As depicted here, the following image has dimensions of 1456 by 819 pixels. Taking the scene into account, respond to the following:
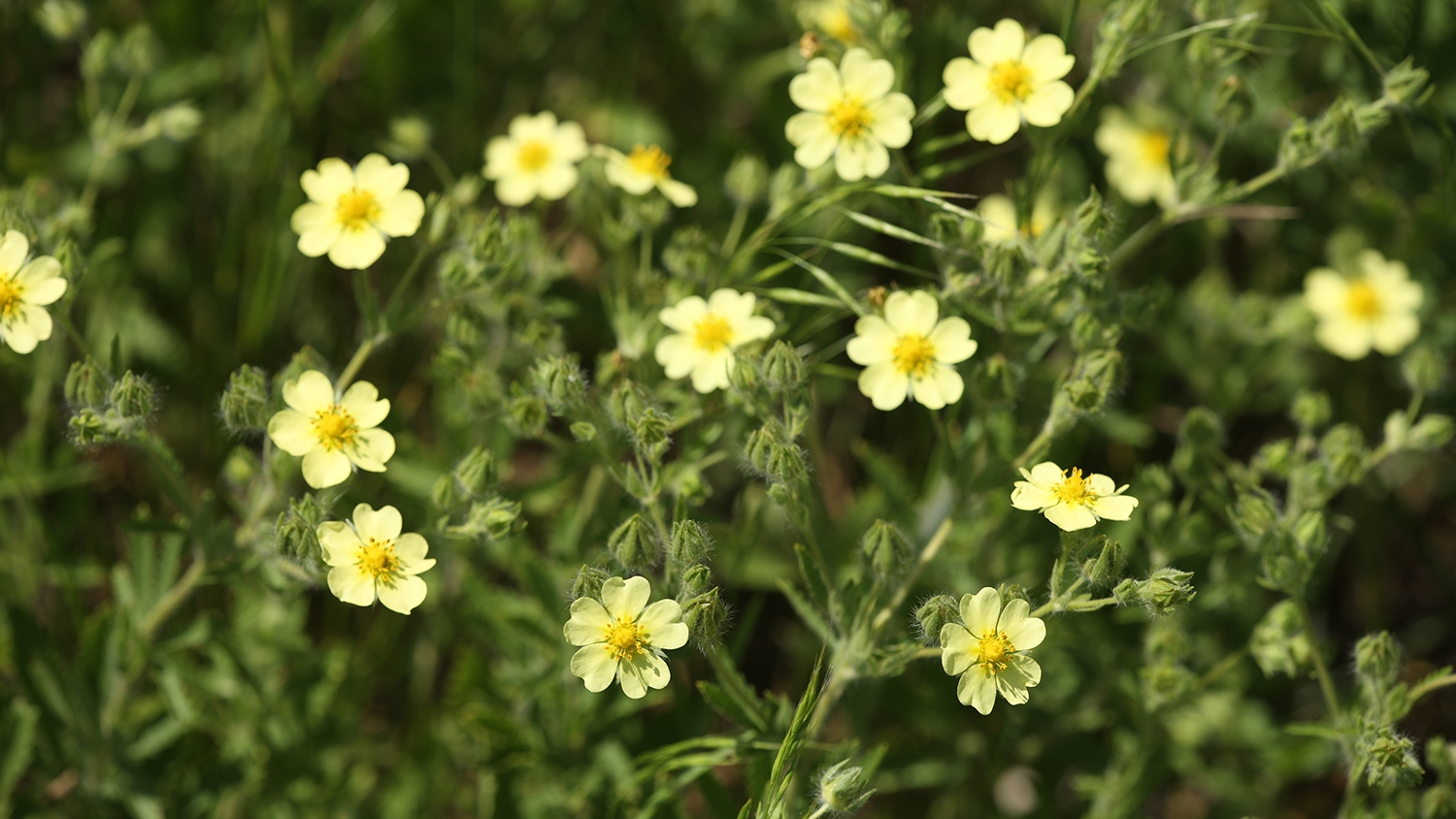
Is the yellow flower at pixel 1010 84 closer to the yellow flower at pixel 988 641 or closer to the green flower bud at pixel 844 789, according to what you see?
the yellow flower at pixel 988 641

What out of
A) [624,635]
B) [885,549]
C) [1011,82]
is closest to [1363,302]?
[1011,82]

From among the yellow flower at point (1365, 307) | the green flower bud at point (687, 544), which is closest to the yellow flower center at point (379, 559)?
the green flower bud at point (687, 544)

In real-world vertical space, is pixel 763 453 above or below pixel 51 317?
below

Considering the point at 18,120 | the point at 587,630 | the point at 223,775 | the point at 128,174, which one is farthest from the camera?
the point at 128,174

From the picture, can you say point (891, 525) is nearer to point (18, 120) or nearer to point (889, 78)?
point (889, 78)

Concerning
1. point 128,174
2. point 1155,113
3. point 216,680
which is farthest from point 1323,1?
point 128,174

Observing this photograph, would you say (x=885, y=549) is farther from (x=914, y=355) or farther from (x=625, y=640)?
(x=625, y=640)

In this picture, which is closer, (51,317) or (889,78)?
(51,317)

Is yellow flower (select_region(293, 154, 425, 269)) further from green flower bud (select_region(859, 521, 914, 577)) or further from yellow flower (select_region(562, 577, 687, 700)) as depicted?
green flower bud (select_region(859, 521, 914, 577))
